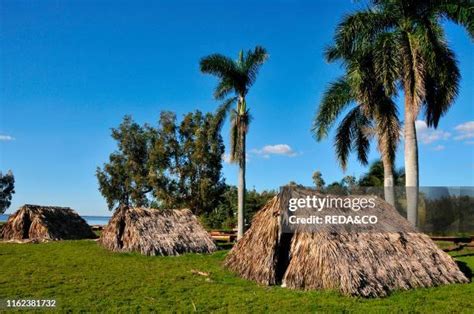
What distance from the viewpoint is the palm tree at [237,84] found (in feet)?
66.1

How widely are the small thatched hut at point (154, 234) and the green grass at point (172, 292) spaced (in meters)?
2.53

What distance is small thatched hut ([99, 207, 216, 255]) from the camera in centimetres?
1558

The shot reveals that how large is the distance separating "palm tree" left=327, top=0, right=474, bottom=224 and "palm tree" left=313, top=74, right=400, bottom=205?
1.04m

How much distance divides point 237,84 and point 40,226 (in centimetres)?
1178

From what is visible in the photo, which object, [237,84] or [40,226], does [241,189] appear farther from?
[40,226]

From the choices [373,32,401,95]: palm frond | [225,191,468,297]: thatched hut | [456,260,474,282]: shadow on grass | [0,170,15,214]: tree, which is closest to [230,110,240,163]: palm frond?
[373,32,401,95]: palm frond

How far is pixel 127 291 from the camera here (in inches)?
360

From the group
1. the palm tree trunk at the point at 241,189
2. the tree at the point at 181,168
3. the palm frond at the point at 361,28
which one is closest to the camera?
the palm frond at the point at 361,28

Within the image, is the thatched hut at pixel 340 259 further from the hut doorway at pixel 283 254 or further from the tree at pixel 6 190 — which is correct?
the tree at pixel 6 190

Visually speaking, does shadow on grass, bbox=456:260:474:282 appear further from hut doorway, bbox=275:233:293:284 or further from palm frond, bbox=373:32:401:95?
palm frond, bbox=373:32:401:95

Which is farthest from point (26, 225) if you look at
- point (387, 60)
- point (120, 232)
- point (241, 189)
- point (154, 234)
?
point (387, 60)

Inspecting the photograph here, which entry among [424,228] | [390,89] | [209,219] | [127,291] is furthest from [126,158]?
[127,291]

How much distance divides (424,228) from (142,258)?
16.6 m

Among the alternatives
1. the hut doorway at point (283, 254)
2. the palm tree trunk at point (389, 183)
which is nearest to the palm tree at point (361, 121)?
the palm tree trunk at point (389, 183)
